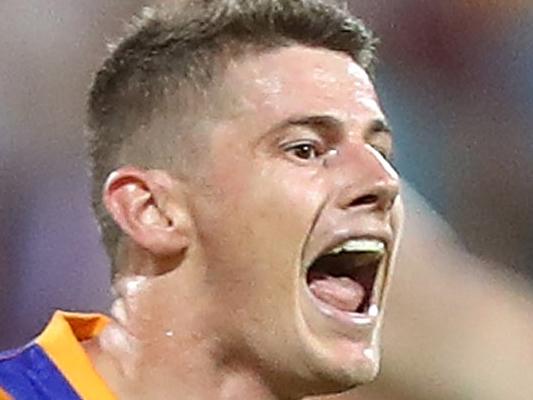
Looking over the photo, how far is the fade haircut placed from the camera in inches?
42.5

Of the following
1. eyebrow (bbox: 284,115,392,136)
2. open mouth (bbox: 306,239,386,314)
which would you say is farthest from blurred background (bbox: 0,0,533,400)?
eyebrow (bbox: 284,115,392,136)

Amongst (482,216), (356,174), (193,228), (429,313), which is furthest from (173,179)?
(482,216)

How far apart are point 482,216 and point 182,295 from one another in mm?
922

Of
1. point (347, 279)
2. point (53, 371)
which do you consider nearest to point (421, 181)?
point (347, 279)

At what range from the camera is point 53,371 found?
3.51 ft

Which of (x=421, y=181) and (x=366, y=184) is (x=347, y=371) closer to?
(x=366, y=184)

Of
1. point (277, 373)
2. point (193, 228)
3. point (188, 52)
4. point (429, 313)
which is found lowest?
point (429, 313)

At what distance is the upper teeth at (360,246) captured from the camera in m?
1.04

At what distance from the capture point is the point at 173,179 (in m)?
1.07

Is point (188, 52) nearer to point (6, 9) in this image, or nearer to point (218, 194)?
point (218, 194)

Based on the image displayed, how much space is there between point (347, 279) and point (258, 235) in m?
0.12

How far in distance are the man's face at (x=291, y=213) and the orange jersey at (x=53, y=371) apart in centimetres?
11

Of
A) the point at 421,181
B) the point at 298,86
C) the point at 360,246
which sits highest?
the point at 298,86

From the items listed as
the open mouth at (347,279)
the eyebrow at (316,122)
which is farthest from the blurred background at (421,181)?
the eyebrow at (316,122)
